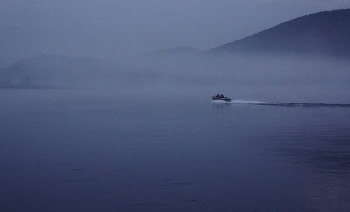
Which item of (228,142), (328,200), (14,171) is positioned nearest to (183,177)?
(328,200)

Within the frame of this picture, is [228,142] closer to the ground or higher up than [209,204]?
higher up

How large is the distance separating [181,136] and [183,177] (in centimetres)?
1215

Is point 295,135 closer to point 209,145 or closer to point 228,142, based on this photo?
point 228,142

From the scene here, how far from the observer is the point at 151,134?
3109cm

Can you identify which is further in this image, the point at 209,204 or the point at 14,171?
the point at 14,171

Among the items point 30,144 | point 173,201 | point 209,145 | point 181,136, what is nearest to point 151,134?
point 181,136

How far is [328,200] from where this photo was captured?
578 inches

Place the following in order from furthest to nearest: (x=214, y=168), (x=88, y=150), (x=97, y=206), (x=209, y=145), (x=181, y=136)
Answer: (x=181, y=136) → (x=209, y=145) → (x=88, y=150) → (x=214, y=168) → (x=97, y=206)

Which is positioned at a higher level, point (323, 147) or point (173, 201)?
point (323, 147)

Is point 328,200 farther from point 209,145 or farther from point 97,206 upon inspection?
point 209,145

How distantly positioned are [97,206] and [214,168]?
7316mm

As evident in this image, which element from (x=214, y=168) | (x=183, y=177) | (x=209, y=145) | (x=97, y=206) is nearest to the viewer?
(x=97, y=206)

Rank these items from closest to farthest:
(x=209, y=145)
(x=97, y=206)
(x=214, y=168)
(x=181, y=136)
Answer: (x=97, y=206)
(x=214, y=168)
(x=209, y=145)
(x=181, y=136)

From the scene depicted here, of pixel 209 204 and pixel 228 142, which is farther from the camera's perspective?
pixel 228 142
